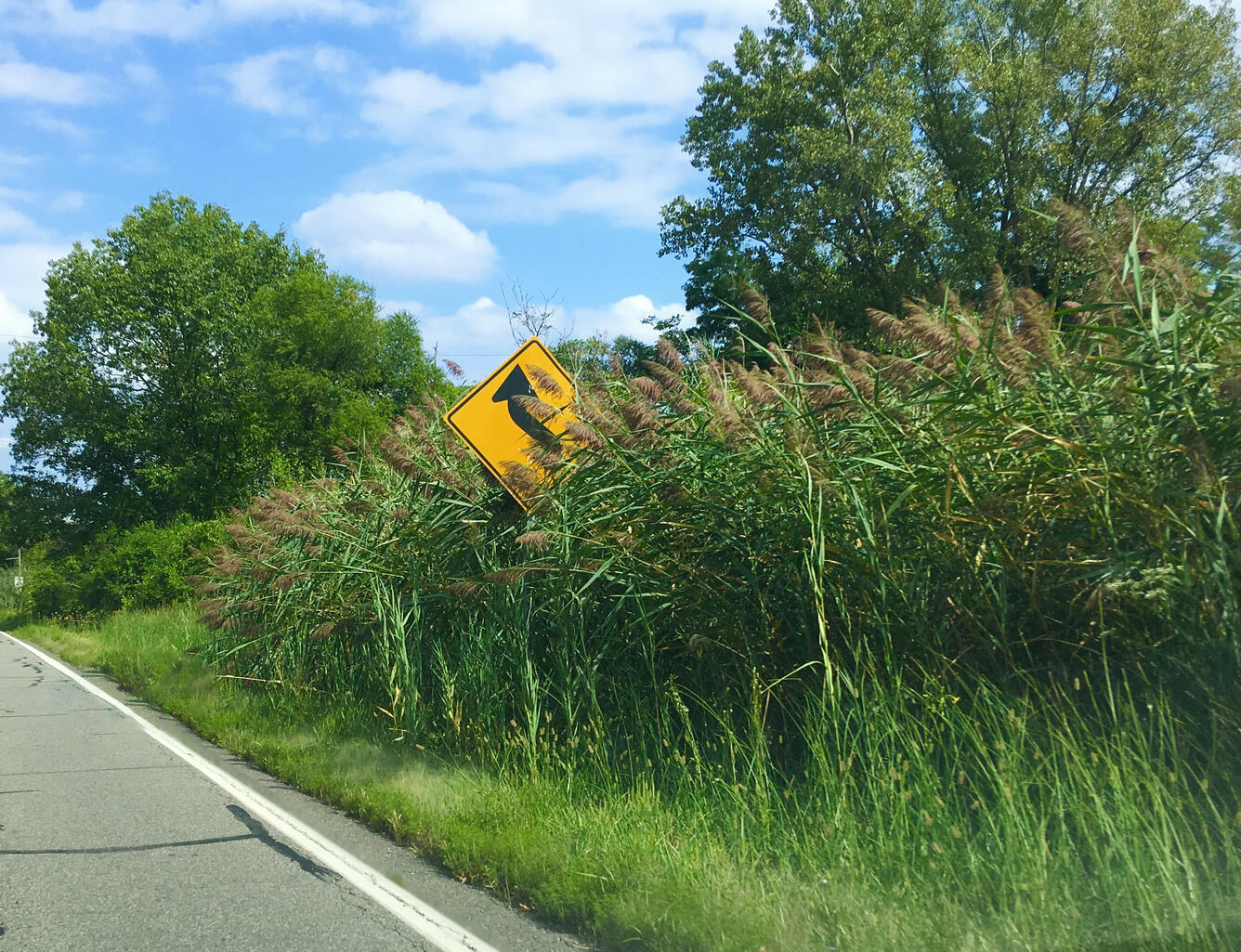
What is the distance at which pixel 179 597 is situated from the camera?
29406mm

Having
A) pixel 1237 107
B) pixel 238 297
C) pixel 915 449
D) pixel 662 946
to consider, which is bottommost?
pixel 662 946

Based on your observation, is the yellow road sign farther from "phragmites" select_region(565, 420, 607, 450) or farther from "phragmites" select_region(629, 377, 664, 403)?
"phragmites" select_region(629, 377, 664, 403)

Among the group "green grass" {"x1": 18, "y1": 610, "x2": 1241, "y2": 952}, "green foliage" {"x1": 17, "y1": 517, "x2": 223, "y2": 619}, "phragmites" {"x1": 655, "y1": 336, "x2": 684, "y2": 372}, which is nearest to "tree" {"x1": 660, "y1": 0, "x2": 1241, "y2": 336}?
"green foliage" {"x1": 17, "y1": 517, "x2": 223, "y2": 619}

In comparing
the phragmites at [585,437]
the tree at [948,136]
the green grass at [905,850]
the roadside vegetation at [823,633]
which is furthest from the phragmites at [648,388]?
the tree at [948,136]

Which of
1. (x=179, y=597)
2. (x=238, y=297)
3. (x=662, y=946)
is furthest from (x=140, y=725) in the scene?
(x=238, y=297)

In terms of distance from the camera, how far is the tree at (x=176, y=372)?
41.5 metres

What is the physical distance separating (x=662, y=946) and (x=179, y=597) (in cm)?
2764

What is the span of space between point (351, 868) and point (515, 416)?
4078 mm

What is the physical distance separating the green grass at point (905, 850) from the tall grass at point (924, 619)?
2 centimetres

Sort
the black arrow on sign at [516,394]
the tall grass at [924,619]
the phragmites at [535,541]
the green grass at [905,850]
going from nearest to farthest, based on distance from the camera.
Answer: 1. the green grass at [905,850]
2. the tall grass at [924,619]
3. the phragmites at [535,541]
4. the black arrow on sign at [516,394]

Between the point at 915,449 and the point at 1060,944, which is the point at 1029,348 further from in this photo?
the point at 1060,944

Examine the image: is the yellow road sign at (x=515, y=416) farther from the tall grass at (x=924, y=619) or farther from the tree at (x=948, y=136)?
the tree at (x=948, y=136)

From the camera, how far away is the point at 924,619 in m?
5.86

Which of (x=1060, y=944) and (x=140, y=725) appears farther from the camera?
(x=140, y=725)
